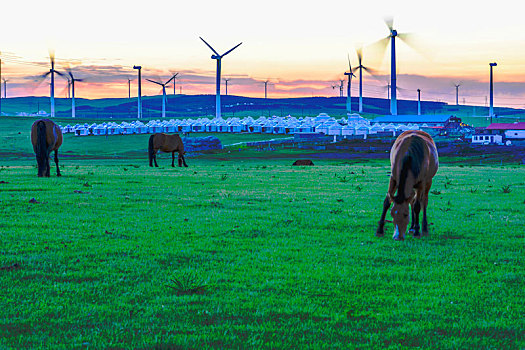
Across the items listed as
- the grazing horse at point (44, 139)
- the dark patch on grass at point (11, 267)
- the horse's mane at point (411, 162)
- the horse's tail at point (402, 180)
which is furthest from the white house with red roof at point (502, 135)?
the dark patch on grass at point (11, 267)

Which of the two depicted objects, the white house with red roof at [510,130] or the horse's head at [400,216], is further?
the white house with red roof at [510,130]

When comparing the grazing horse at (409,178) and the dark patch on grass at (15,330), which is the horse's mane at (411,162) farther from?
the dark patch on grass at (15,330)

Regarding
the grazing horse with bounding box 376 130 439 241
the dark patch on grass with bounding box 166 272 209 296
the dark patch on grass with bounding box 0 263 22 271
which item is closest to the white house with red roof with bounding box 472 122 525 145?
the grazing horse with bounding box 376 130 439 241

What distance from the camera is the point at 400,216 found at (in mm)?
13977

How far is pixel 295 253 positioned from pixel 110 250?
400cm

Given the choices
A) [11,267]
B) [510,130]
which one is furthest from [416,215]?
[510,130]

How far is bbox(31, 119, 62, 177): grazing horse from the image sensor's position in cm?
3139

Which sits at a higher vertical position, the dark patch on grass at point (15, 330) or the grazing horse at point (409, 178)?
the grazing horse at point (409, 178)

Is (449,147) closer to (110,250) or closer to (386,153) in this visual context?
(386,153)

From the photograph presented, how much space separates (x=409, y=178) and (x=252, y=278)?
17.6 ft

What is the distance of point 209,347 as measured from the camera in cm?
737

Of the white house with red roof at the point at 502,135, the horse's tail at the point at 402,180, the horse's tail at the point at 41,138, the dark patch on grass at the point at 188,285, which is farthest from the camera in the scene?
the white house with red roof at the point at 502,135

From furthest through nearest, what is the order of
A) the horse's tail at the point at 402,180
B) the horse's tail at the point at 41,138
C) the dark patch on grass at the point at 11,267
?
the horse's tail at the point at 41,138, the horse's tail at the point at 402,180, the dark patch on grass at the point at 11,267

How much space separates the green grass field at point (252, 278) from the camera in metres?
7.84
